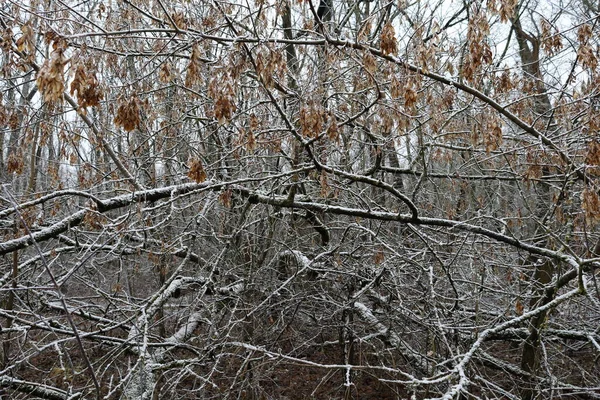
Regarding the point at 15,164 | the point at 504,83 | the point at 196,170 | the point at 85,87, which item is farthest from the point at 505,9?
the point at 15,164

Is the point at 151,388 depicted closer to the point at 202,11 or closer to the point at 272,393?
the point at 272,393

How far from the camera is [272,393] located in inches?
244

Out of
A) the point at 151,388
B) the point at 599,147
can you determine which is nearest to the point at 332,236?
the point at 151,388

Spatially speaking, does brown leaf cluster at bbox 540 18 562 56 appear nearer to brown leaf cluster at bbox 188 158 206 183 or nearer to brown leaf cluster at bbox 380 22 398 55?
brown leaf cluster at bbox 380 22 398 55

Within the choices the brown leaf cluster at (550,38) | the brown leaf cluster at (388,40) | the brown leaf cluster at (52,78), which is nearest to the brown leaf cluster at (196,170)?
the brown leaf cluster at (52,78)

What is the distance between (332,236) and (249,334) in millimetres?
2037

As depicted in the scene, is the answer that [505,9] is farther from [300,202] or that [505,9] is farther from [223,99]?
[300,202]

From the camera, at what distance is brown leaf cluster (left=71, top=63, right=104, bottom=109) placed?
2.42 meters

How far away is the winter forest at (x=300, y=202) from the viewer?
3.54 metres

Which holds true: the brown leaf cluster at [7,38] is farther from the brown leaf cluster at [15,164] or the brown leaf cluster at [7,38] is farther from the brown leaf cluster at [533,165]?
the brown leaf cluster at [533,165]

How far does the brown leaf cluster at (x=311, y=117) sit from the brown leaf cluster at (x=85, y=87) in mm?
1290

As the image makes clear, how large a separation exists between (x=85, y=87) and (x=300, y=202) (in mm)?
2671

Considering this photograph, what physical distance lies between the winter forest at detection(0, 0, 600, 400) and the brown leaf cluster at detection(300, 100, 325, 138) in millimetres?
15

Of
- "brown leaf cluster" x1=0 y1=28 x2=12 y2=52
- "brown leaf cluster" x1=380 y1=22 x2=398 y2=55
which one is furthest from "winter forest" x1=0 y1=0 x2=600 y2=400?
"brown leaf cluster" x1=0 y1=28 x2=12 y2=52
